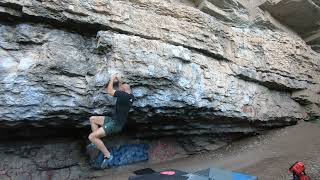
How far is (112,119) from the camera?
23.1 feet

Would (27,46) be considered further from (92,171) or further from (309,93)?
(309,93)

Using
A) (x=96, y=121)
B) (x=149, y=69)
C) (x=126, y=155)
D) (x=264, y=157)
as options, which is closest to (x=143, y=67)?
(x=149, y=69)

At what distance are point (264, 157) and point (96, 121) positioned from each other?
459cm

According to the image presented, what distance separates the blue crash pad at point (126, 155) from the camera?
8359 millimetres

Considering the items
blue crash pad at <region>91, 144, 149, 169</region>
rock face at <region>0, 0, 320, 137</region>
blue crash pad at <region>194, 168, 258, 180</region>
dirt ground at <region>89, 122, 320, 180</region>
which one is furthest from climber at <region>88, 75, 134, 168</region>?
blue crash pad at <region>194, 168, 258, 180</region>

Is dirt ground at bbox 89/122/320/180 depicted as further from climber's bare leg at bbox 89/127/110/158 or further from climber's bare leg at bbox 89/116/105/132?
climber's bare leg at bbox 89/116/105/132

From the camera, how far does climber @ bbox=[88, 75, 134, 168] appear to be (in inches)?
269

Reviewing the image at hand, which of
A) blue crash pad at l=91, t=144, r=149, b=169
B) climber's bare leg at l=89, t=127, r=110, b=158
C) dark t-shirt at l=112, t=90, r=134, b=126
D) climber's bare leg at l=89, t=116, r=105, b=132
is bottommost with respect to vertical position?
blue crash pad at l=91, t=144, r=149, b=169

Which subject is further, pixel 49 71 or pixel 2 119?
pixel 49 71

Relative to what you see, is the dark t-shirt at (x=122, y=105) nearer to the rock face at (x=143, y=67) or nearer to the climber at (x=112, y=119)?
the climber at (x=112, y=119)

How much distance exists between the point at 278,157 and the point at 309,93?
292 cm

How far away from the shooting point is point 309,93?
10.6 meters

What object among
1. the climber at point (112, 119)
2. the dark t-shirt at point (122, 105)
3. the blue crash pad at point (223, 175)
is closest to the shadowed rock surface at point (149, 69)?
the climber at point (112, 119)

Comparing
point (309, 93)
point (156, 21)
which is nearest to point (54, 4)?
point (156, 21)
